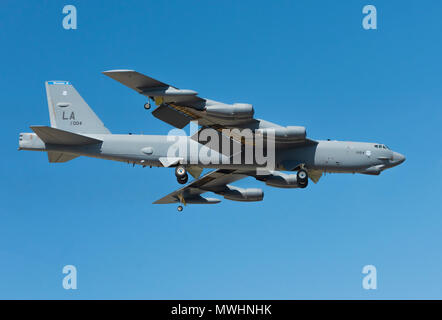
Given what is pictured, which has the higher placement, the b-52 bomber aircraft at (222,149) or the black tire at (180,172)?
the b-52 bomber aircraft at (222,149)

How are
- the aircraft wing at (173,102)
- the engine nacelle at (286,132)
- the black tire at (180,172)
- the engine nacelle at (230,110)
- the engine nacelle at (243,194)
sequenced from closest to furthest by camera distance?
the aircraft wing at (173,102) < the engine nacelle at (230,110) < the engine nacelle at (286,132) < the black tire at (180,172) < the engine nacelle at (243,194)

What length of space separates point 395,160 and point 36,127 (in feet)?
65.3

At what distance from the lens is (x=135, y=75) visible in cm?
2936

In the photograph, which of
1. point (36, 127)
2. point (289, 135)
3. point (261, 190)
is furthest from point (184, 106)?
point (261, 190)

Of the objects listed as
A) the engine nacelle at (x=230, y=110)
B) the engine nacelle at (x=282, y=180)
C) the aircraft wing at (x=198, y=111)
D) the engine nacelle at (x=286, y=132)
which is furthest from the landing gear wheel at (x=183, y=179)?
the engine nacelle at (x=282, y=180)

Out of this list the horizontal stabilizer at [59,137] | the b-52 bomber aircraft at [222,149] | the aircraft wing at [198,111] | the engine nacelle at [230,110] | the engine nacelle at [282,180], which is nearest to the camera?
the aircraft wing at [198,111]

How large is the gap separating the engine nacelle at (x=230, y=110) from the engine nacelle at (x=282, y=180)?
336 inches

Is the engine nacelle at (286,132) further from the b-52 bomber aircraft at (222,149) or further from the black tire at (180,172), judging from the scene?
the black tire at (180,172)

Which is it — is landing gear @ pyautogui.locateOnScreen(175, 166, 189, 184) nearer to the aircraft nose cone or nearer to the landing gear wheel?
the landing gear wheel

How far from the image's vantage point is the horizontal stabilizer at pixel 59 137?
112 ft

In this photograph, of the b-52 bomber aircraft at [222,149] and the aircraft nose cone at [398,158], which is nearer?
the b-52 bomber aircraft at [222,149]

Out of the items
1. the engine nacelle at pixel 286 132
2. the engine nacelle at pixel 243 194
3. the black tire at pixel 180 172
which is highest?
the engine nacelle at pixel 286 132

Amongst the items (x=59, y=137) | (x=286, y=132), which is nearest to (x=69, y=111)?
(x=59, y=137)

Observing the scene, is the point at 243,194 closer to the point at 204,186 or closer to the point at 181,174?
the point at 204,186
